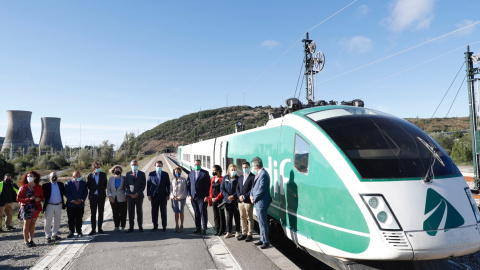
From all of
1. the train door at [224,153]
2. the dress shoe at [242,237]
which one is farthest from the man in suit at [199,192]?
the train door at [224,153]

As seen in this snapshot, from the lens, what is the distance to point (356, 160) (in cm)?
424

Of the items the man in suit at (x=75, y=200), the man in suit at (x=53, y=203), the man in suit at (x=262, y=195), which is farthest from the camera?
the man in suit at (x=75, y=200)

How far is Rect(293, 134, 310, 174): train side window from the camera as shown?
197 inches

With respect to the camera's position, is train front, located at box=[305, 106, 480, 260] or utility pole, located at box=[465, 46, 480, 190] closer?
train front, located at box=[305, 106, 480, 260]

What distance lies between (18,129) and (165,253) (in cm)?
8942

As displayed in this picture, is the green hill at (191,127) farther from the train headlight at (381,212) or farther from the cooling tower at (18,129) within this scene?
the train headlight at (381,212)

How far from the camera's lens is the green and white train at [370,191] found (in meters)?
3.64

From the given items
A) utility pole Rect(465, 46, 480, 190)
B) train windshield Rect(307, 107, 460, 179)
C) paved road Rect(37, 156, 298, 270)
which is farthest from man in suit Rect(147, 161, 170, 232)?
utility pole Rect(465, 46, 480, 190)

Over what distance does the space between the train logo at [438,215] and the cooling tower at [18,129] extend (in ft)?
301

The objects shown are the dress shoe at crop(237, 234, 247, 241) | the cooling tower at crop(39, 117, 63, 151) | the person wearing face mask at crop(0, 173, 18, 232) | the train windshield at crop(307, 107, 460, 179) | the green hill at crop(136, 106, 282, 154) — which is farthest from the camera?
the green hill at crop(136, 106, 282, 154)

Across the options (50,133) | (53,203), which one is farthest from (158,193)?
(50,133)

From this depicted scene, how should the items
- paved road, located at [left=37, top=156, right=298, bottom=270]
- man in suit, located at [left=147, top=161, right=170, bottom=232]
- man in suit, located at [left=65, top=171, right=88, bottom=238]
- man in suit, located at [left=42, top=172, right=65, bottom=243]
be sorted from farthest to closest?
man in suit, located at [left=147, top=161, right=170, bottom=232] < man in suit, located at [left=65, top=171, right=88, bottom=238] < man in suit, located at [left=42, top=172, right=65, bottom=243] < paved road, located at [left=37, top=156, right=298, bottom=270]

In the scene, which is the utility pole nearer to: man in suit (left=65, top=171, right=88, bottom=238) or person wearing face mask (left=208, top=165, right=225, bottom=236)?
person wearing face mask (left=208, top=165, right=225, bottom=236)

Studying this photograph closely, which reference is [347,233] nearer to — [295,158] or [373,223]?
[373,223]
